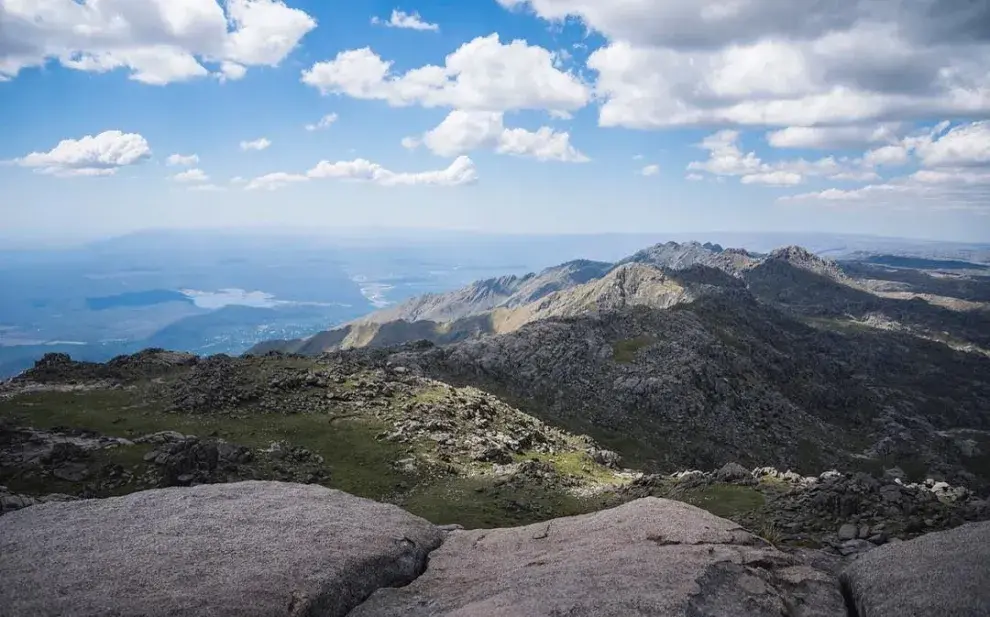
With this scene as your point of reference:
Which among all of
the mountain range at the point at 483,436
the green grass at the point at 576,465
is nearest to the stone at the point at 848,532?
the mountain range at the point at 483,436

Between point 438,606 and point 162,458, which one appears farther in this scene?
point 162,458

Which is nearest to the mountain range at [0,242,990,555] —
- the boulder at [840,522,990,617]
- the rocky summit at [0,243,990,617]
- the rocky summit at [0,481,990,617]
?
the rocky summit at [0,243,990,617]

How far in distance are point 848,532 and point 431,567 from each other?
16601mm

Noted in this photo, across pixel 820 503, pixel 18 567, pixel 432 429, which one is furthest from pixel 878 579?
pixel 432 429

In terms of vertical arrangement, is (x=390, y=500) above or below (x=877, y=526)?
below

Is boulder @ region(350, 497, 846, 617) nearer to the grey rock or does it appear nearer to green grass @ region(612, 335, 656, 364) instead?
the grey rock

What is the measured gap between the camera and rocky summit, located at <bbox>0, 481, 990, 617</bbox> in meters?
14.0

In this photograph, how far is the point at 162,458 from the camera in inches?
1394

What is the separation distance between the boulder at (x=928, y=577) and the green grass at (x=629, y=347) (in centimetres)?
8458

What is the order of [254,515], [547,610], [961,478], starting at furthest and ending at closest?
[961,478], [254,515], [547,610]

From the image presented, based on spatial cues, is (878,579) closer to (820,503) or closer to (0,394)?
(820,503)

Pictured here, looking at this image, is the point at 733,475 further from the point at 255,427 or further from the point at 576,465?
the point at 255,427

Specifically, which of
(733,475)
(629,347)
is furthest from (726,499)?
(629,347)

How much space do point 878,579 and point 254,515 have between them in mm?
19395
